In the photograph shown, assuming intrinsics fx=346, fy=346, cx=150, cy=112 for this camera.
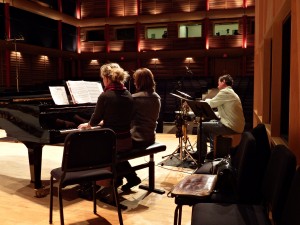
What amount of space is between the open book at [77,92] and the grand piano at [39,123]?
90mm

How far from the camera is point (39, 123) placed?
11.9ft

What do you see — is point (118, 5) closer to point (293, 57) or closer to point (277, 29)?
point (277, 29)

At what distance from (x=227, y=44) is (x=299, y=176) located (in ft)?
49.3

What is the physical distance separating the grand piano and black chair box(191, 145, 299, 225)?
2020 millimetres

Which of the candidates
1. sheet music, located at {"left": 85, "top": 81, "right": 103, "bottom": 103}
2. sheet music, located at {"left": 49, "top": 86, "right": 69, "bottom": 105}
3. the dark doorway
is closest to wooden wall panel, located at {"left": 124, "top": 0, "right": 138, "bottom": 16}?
sheet music, located at {"left": 85, "top": 81, "right": 103, "bottom": 103}

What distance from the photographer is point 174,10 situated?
16453 mm

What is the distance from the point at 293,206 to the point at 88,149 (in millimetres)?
1691

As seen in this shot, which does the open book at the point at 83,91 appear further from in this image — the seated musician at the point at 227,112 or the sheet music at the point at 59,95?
the seated musician at the point at 227,112

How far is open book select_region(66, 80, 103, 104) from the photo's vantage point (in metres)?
3.99

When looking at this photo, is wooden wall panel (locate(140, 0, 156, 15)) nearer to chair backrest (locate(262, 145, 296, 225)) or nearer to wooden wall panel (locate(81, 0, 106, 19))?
wooden wall panel (locate(81, 0, 106, 19))

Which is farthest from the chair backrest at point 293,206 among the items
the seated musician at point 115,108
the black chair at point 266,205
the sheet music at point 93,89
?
the sheet music at point 93,89

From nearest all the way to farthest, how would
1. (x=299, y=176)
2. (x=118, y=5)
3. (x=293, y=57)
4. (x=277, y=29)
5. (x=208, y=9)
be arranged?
(x=299, y=176), (x=293, y=57), (x=277, y=29), (x=208, y=9), (x=118, y=5)

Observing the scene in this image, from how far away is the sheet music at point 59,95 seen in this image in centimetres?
394

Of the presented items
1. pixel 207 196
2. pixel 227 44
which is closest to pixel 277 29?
pixel 207 196
